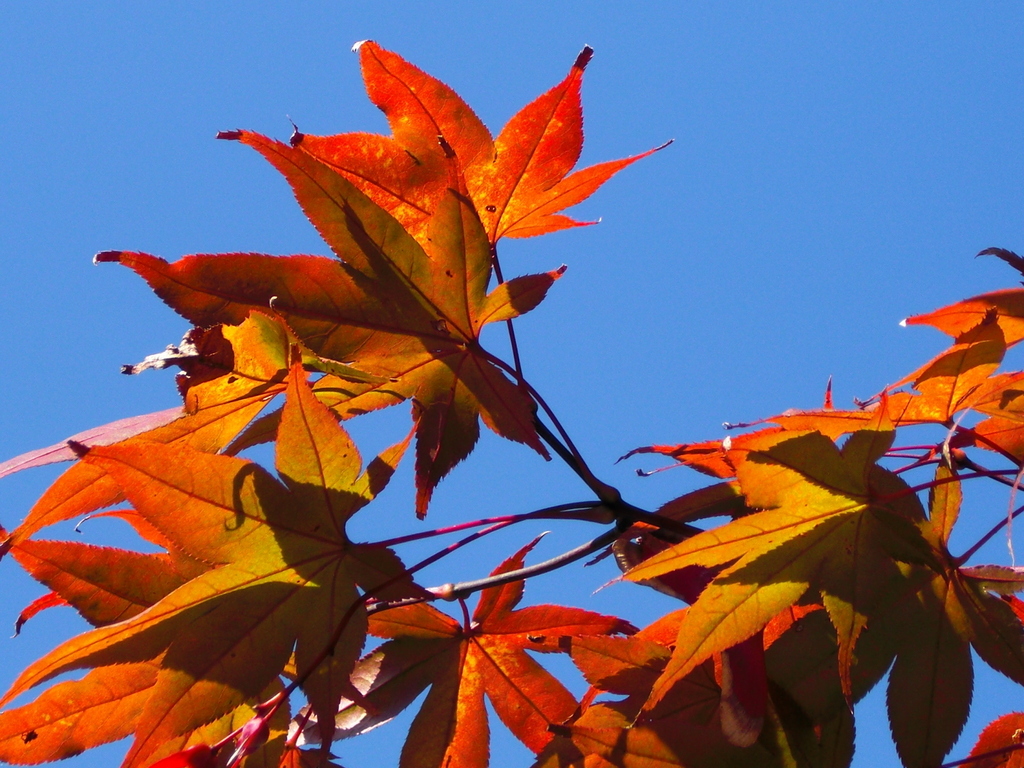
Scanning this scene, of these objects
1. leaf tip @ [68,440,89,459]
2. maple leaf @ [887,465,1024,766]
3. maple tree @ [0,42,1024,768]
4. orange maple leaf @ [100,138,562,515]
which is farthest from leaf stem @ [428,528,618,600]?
leaf tip @ [68,440,89,459]

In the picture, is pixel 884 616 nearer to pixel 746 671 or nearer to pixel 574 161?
pixel 746 671

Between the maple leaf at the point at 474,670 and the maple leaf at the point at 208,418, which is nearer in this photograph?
the maple leaf at the point at 208,418

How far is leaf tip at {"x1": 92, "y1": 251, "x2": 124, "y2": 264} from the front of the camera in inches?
33.3

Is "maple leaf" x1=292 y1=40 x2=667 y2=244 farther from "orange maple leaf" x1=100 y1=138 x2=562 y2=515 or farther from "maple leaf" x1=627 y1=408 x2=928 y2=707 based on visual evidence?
"maple leaf" x1=627 y1=408 x2=928 y2=707

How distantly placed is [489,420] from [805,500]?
0.33 meters

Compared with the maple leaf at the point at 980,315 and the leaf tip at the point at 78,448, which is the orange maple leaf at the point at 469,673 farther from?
the maple leaf at the point at 980,315

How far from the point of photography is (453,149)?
3.34 feet

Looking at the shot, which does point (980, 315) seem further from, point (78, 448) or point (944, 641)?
point (78, 448)

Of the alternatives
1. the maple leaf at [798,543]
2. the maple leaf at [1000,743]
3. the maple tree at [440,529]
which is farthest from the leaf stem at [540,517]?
the maple leaf at [1000,743]

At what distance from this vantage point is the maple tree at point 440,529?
0.79 m

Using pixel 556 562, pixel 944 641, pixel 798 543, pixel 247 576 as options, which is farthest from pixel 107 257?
pixel 944 641

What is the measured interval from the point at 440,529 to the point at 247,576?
0.19 meters

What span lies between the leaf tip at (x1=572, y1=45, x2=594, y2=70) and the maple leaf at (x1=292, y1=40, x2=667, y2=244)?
0.02m

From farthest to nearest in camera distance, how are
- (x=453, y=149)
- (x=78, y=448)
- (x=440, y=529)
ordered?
(x=453, y=149), (x=440, y=529), (x=78, y=448)
